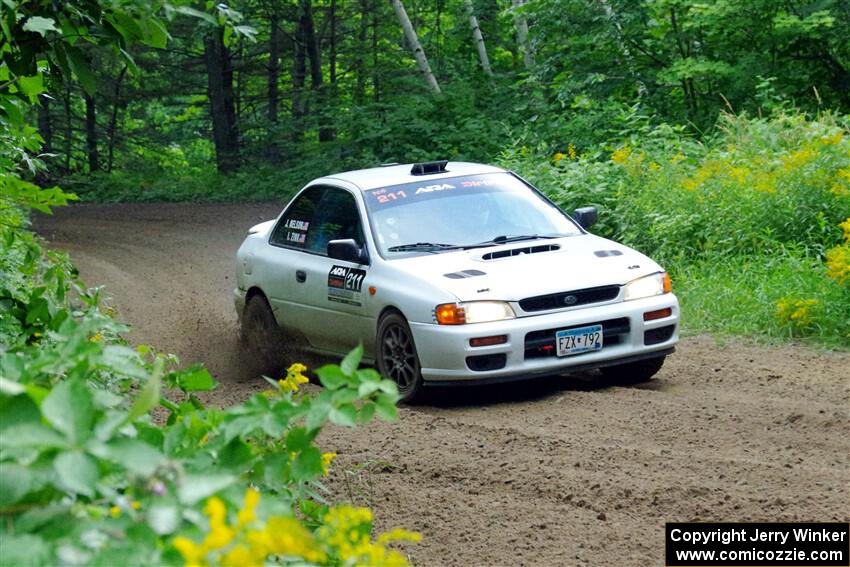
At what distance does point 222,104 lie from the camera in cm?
3725

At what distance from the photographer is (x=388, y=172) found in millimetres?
10797

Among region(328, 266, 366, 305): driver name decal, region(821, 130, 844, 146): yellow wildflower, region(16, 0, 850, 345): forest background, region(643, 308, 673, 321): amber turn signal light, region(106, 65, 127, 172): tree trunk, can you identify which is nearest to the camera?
region(643, 308, 673, 321): amber turn signal light

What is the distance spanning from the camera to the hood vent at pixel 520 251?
926 centimetres

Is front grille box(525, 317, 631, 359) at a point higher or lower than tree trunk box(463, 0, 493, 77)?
lower

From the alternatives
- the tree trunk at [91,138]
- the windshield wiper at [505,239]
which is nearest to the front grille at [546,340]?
the windshield wiper at [505,239]

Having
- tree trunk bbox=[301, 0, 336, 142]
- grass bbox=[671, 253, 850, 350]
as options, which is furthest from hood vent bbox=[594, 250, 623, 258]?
tree trunk bbox=[301, 0, 336, 142]

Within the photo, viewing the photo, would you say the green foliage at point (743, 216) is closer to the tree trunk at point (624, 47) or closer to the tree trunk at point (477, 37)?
the tree trunk at point (624, 47)

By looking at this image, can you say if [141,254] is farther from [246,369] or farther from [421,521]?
[421,521]

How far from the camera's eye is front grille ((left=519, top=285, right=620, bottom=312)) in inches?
341

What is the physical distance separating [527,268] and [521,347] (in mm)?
685

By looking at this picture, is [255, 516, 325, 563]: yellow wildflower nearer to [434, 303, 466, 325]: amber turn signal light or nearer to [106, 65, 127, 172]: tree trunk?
[434, 303, 466, 325]: amber turn signal light

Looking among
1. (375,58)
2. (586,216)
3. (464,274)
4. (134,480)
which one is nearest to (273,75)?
(375,58)

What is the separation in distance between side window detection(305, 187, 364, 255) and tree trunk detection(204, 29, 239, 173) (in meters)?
26.1

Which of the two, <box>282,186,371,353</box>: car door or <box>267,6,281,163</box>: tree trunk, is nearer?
<box>282,186,371,353</box>: car door
